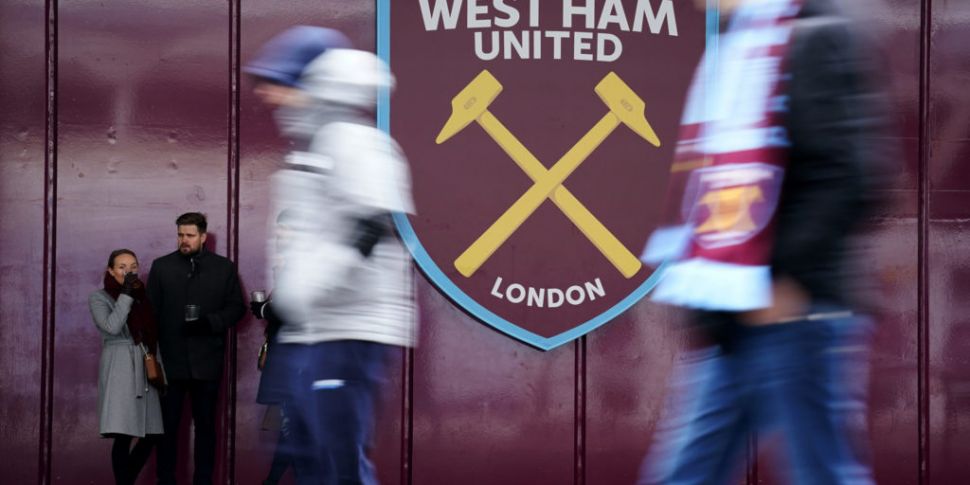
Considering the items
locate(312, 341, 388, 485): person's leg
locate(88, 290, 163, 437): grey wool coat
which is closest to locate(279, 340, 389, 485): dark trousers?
locate(312, 341, 388, 485): person's leg

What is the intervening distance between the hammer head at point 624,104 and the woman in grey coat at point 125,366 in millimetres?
2938

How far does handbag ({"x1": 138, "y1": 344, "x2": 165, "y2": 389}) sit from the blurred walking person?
372 cm

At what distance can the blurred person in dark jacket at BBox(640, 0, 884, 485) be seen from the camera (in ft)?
8.19

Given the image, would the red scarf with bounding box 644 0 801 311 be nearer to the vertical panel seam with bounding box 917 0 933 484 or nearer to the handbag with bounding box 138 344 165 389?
the handbag with bounding box 138 344 165 389

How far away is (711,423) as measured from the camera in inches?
105

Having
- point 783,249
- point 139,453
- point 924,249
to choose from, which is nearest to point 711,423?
point 783,249

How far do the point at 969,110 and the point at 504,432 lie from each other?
3477 millimetres

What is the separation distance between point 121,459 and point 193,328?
841 mm

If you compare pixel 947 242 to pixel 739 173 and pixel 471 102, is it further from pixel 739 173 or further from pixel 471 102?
pixel 739 173

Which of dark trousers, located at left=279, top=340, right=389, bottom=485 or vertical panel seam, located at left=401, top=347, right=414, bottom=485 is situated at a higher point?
dark trousers, located at left=279, top=340, right=389, bottom=485

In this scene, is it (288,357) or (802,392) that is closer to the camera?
(802,392)

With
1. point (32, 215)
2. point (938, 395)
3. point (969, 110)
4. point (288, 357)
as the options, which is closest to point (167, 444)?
point (32, 215)

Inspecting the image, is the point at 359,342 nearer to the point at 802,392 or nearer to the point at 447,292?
the point at 802,392

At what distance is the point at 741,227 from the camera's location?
8.54 feet
